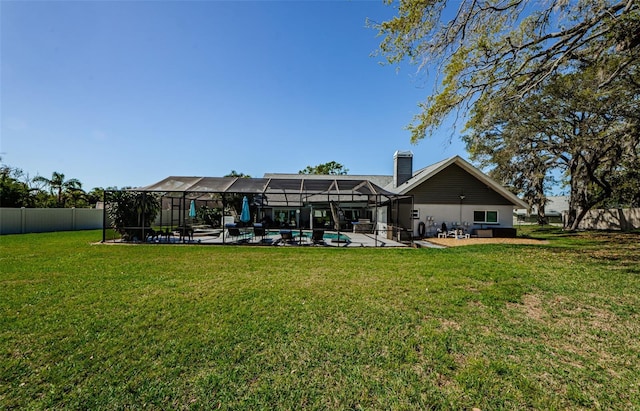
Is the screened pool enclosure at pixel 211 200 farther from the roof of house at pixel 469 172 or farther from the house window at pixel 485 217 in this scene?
the house window at pixel 485 217

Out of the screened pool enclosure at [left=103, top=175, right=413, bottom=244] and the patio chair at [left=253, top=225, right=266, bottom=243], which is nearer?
the screened pool enclosure at [left=103, top=175, right=413, bottom=244]

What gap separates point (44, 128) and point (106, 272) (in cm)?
1246

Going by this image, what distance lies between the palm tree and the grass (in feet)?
90.9

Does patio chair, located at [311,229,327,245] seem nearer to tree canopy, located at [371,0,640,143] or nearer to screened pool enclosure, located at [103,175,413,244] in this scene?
screened pool enclosure, located at [103,175,413,244]

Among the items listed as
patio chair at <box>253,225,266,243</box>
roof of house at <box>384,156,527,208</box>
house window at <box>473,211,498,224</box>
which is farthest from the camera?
house window at <box>473,211,498,224</box>

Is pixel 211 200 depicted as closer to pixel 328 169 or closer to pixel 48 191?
pixel 48 191

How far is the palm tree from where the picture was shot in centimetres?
2677

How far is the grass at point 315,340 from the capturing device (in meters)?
2.44

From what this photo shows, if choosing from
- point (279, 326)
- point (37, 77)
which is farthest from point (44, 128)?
point (279, 326)

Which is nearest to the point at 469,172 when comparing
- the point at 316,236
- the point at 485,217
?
the point at 485,217

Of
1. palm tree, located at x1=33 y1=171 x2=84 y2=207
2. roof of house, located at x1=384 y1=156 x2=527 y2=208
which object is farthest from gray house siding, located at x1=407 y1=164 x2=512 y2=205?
palm tree, located at x1=33 y1=171 x2=84 y2=207

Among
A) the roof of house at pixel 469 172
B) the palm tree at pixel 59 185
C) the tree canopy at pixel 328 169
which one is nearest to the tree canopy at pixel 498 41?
the roof of house at pixel 469 172

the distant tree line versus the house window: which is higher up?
the distant tree line

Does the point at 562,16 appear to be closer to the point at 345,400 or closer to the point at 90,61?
the point at 345,400
